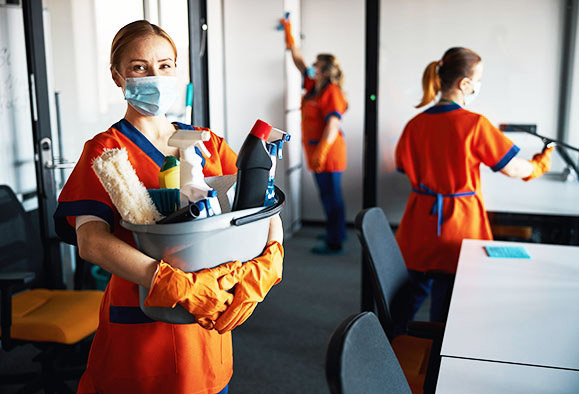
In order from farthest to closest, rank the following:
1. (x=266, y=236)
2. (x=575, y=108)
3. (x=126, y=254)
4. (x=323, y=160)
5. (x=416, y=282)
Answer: (x=323, y=160), (x=575, y=108), (x=416, y=282), (x=266, y=236), (x=126, y=254)

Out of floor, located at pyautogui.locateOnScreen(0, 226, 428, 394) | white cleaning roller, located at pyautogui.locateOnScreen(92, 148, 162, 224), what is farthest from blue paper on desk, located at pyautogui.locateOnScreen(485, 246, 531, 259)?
white cleaning roller, located at pyautogui.locateOnScreen(92, 148, 162, 224)

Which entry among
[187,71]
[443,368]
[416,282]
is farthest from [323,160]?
[443,368]

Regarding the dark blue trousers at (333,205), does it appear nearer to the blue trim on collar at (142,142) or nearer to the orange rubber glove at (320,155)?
the orange rubber glove at (320,155)

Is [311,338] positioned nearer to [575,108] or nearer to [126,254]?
[575,108]

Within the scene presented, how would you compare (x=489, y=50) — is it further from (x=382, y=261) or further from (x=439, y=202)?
(x=382, y=261)

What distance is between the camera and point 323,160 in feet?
14.9

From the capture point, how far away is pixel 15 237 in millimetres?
2639

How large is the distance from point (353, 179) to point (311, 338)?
Answer: 239cm

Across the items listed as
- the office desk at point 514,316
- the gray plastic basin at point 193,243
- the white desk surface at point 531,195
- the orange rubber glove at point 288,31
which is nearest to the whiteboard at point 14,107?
the orange rubber glove at point 288,31

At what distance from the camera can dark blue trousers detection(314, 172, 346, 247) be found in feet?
15.4

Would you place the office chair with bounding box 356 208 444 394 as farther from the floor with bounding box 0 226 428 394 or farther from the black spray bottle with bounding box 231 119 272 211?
the black spray bottle with bounding box 231 119 272 211

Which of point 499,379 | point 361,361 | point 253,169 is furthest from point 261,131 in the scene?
point 499,379

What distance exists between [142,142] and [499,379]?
3.18 ft

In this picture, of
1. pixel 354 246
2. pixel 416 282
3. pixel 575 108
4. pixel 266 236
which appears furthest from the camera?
pixel 354 246
